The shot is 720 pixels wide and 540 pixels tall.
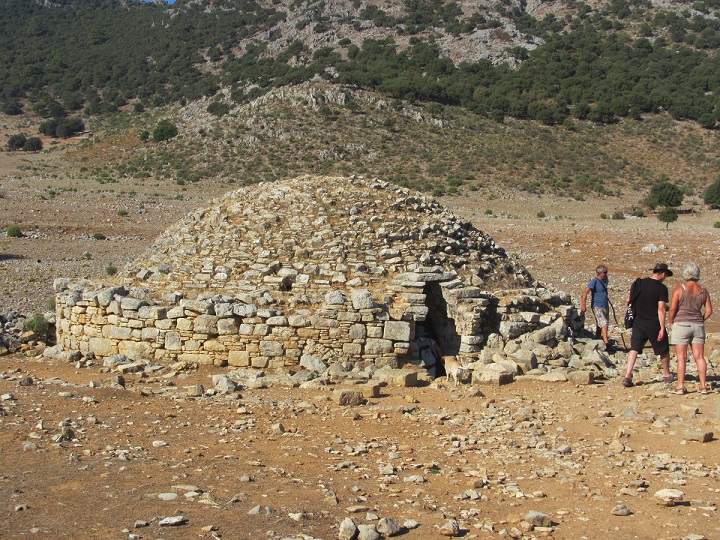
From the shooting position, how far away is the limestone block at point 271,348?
32.2 feet

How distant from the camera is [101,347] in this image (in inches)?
419

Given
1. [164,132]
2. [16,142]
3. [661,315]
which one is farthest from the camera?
[16,142]

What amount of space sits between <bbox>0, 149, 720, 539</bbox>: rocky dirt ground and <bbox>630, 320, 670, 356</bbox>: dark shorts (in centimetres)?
52

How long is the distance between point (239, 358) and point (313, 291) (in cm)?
145

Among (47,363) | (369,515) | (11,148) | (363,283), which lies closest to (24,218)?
(47,363)

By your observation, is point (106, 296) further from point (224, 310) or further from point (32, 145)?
point (32, 145)

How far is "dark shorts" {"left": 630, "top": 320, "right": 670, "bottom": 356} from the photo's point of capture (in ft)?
28.8

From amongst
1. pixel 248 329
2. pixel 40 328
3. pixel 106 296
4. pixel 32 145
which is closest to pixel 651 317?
pixel 248 329

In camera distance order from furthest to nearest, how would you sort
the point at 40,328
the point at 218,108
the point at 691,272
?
the point at 218,108
the point at 40,328
the point at 691,272

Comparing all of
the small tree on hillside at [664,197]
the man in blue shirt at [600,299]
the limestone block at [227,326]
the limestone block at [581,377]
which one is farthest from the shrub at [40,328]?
the small tree on hillside at [664,197]

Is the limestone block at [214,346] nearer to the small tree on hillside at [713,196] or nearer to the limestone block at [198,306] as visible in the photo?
the limestone block at [198,306]

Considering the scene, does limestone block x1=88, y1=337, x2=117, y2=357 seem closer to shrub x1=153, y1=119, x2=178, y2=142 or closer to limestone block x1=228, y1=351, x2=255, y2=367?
limestone block x1=228, y1=351, x2=255, y2=367

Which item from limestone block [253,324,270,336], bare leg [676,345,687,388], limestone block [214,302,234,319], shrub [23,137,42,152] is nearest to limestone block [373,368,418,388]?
limestone block [253,324,270,336]

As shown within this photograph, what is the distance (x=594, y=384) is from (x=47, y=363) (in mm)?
8161
